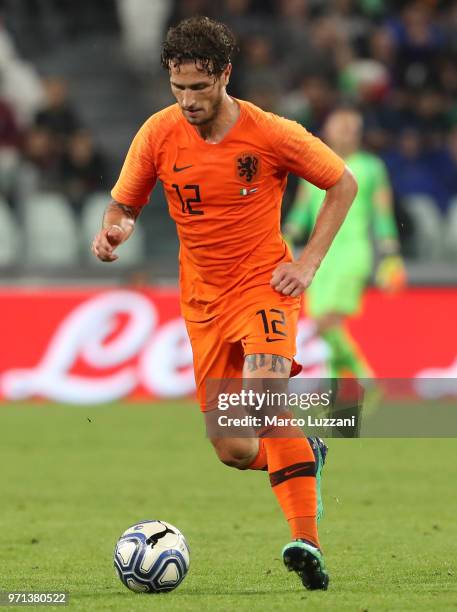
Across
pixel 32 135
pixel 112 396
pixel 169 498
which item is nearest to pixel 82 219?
pixel 32 135

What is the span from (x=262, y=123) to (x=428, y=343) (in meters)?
7.69

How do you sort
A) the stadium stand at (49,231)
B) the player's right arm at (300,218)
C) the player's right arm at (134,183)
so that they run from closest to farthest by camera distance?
the player's right arm at (134,183) < the player's right arm at (300,218) < the stadium stand at (49,231)

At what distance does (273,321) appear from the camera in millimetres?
5793

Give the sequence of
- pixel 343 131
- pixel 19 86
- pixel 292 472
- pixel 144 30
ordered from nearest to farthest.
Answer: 1. pixel 292 472
2. pixel 343 131
3. pixel 19 86
4. pixel 144 30

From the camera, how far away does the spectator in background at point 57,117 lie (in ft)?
50.0

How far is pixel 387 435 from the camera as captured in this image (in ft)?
40.6

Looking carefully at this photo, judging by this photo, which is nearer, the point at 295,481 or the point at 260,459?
the point at 295,481

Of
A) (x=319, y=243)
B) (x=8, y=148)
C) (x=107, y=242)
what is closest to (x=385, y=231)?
(x=8, y=148)

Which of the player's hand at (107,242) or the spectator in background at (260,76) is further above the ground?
the player's hand at (107,242)

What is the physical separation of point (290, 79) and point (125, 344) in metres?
4.93

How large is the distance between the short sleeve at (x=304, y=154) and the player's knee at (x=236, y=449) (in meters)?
1.12

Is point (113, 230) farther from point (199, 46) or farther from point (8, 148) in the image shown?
point (8, 148)

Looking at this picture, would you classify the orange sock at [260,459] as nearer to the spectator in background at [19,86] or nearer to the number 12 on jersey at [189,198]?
the number 12 on jersey at [189,198]

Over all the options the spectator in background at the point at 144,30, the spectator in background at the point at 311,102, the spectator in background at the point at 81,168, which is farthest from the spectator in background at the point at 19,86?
the spectator in background at the point at 311,102
